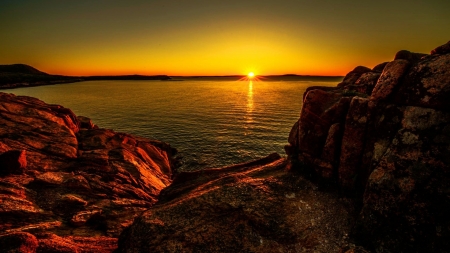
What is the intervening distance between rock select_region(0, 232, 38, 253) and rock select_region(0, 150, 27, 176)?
347 inches

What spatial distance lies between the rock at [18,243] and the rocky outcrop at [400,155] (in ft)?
47.4

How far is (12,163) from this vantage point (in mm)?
16297

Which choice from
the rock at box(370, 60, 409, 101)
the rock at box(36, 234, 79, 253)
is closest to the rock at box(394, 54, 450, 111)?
the rock at box(370, 60, 409, 101)

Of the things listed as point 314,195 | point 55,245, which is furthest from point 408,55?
point 55,245

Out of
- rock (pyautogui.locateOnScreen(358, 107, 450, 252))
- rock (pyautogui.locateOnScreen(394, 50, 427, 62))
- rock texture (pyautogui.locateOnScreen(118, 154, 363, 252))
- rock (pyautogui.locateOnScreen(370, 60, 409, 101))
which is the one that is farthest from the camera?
rock (pyautogui.locateOnScreen(394, 50, 427, 62))

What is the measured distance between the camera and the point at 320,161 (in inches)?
542

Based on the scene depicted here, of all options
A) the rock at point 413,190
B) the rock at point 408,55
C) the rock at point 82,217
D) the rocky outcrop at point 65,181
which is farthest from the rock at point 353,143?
the rock at point 82,217

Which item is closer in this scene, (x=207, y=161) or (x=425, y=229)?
(x=425, y=229)

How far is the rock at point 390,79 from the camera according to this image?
36.1 ft

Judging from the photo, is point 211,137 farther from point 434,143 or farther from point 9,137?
point 434,143

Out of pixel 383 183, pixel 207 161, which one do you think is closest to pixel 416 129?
pixel 383 183

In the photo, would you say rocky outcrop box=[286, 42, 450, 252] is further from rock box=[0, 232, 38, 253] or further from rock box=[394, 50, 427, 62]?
rock box=[0, 232, 38, 253]

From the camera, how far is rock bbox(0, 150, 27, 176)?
15977 mm

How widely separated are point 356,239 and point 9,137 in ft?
89.3
